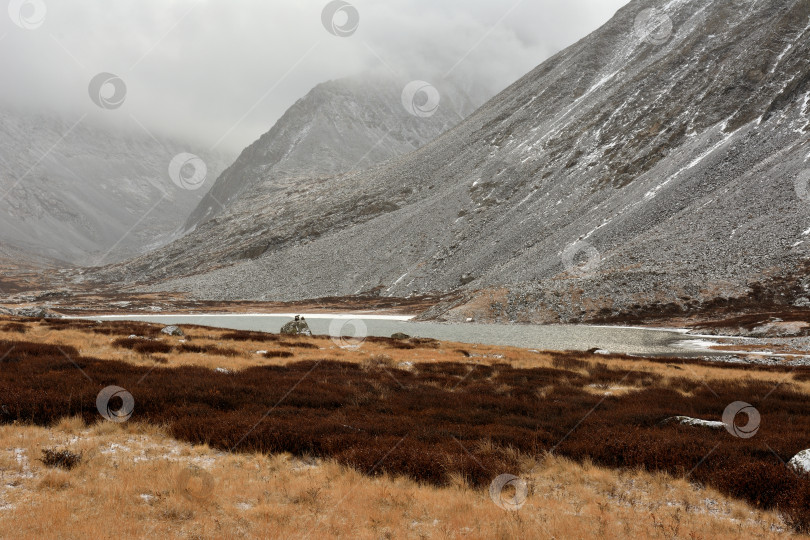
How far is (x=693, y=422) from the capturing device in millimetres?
13242

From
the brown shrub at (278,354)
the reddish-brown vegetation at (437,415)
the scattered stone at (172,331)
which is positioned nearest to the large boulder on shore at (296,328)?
the scattered stone at (172,331)

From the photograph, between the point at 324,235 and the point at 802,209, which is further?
the point at 324,235

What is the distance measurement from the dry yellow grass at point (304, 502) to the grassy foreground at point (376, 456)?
37 millimetres

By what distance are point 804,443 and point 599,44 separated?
18603 cm

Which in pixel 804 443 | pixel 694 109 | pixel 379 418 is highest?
pixel 694 109

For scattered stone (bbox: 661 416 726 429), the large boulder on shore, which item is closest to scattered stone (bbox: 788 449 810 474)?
scattered stone (bbox: 661 416 726 429)

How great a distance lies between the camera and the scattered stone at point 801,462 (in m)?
8.91

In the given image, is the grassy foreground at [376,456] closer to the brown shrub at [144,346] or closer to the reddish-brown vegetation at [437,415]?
the reddish-brown vegetation at [437,415]

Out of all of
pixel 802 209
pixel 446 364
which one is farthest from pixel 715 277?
pixel 446 364


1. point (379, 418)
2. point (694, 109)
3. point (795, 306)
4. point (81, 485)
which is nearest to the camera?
point (81, 485)

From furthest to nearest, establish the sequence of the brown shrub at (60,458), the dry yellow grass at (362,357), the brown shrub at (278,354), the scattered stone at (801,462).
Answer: the brown shrub at (278,354)
the dry yellow grass at (362,357)
the scattered stone at (801,462)
the brown shrub at (60,458)

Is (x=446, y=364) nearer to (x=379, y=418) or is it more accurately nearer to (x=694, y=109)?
(x=379, y=418)

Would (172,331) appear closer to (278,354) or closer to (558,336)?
(278,354)

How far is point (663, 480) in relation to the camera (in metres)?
9.23
